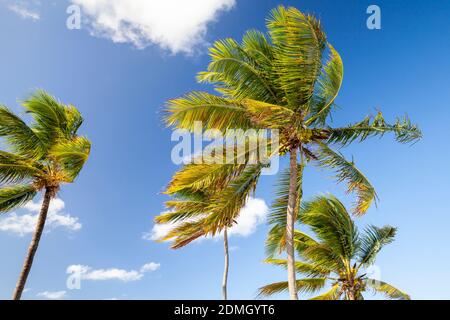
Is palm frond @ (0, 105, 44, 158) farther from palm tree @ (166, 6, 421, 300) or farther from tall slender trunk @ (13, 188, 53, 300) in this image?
palm tree @ (166, 6, 421, 300)

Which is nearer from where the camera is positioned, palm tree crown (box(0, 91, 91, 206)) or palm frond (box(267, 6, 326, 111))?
palm frond (box(267, 6, 326, 111))

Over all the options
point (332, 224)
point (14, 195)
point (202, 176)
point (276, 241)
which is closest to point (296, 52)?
point (202, 176)

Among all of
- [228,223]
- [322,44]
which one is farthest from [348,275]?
[322,44]

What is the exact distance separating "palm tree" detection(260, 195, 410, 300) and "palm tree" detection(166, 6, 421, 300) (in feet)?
11.1

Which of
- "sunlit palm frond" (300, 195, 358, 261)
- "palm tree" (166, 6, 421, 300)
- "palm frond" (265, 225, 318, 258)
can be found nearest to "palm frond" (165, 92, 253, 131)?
"palm tree" (166, 6, 421, 300)

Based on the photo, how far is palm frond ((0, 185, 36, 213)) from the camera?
43.9 ft

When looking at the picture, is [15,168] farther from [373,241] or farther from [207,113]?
[373,241]

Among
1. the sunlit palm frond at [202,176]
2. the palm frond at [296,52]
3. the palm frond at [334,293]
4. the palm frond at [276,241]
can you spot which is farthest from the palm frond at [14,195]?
the palm frond at [334,293]

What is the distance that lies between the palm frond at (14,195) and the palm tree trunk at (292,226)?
881 cm

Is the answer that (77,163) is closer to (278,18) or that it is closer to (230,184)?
(230,184)

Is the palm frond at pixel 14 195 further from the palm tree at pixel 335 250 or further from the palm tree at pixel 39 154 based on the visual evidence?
the palm tree at pixel 335 250

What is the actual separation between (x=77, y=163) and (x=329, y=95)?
27.2 ft

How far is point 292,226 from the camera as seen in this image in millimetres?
10688
